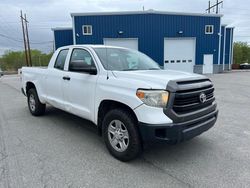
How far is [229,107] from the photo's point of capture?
7.41m

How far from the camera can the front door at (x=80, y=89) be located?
13.1 ft

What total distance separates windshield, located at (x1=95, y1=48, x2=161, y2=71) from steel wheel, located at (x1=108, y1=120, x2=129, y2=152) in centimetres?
103

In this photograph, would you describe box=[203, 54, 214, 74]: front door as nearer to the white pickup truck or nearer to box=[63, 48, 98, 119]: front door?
the white pickup truck

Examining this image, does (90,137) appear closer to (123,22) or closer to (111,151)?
(111,151)

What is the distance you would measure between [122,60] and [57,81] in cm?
168

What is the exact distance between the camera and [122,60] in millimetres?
4301

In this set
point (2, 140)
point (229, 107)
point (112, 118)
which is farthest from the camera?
point (229, 107)

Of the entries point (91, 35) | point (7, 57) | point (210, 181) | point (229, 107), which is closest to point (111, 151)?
point (210, 181)

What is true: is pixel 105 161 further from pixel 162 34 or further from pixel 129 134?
pixel 162 34

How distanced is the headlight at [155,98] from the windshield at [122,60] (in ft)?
3.56

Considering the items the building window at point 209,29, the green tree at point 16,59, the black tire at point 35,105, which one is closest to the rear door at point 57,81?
the black tire at point 35,105

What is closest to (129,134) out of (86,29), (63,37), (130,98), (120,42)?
(130,98)

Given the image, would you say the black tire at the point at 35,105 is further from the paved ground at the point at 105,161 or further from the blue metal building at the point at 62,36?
the blue metal building at the point at 62,36

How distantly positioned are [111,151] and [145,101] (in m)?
1.19
